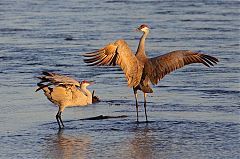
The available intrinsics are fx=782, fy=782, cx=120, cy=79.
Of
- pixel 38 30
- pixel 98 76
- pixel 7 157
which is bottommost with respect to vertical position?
pixel 7 157

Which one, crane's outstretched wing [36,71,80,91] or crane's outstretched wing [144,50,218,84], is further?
crane's outstretched wing [144,50,218,84]

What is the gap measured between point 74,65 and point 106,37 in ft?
14.3

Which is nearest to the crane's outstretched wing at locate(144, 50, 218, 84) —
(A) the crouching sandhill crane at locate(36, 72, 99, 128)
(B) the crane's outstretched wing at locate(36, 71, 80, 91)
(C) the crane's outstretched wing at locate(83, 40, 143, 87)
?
(C) the crane's outstretched wing at locate(83, 40, 143, 87)

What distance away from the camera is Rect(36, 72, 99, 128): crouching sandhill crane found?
1178cm

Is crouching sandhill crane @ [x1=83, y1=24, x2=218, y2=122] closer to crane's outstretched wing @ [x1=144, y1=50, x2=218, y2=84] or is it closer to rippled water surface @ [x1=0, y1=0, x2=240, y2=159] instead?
crane's outstretched wing @ [x1=144, y1=50, x2=218, y2=84]

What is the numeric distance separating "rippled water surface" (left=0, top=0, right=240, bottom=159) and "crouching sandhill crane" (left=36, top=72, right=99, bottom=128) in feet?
0.87

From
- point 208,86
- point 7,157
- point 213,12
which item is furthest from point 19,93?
point 213,12

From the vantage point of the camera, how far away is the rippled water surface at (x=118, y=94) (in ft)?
34.0

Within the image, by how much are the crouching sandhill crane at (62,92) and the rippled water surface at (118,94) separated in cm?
26

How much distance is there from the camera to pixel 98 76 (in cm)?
1606

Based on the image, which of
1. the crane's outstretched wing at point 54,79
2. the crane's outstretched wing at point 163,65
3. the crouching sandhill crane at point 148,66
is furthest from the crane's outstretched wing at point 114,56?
the crane's outstretched wing at point 54,79

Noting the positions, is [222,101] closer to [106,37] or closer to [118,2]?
[106,37]

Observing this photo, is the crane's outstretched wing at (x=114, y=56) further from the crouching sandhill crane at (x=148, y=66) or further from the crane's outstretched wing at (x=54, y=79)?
the crane's outstretched wing at (x=54, y=79)

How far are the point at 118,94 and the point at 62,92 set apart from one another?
2133 mm
